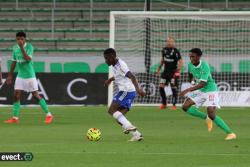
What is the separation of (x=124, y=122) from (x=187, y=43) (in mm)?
14438

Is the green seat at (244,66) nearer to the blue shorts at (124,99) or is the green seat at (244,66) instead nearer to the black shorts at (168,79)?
the black shorts at (168,79)

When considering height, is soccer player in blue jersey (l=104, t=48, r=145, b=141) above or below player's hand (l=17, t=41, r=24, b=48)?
below

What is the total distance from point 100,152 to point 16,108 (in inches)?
286

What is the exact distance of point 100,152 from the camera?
43.6 feet

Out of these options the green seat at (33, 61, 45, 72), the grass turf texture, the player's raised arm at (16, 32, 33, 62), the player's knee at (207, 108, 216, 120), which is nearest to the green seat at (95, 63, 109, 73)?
the green seat at (33, 61, 45, 72)

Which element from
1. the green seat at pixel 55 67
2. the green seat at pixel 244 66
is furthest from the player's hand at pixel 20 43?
the green seat at pixel 244 66

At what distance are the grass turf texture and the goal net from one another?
444cm

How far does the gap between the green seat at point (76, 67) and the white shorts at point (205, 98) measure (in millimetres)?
11793

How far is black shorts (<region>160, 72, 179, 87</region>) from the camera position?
26377 millimetres

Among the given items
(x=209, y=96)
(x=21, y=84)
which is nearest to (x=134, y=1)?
(x=21, y=84)

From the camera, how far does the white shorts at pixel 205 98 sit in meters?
16.9

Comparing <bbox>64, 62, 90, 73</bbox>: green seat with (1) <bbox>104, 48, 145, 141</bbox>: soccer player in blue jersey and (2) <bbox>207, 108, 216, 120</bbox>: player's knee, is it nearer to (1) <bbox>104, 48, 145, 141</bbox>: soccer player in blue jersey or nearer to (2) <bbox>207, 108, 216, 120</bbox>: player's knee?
(2) <bbox>207, 108, 216, 120</bbox>: player's knee

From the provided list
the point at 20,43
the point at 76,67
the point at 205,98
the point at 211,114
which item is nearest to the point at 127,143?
the point at 211,114

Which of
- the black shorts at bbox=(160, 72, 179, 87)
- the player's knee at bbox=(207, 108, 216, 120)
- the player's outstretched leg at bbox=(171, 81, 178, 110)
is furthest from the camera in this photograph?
the player's outstretched leg at bbox=(171, 81, 178, 110)
